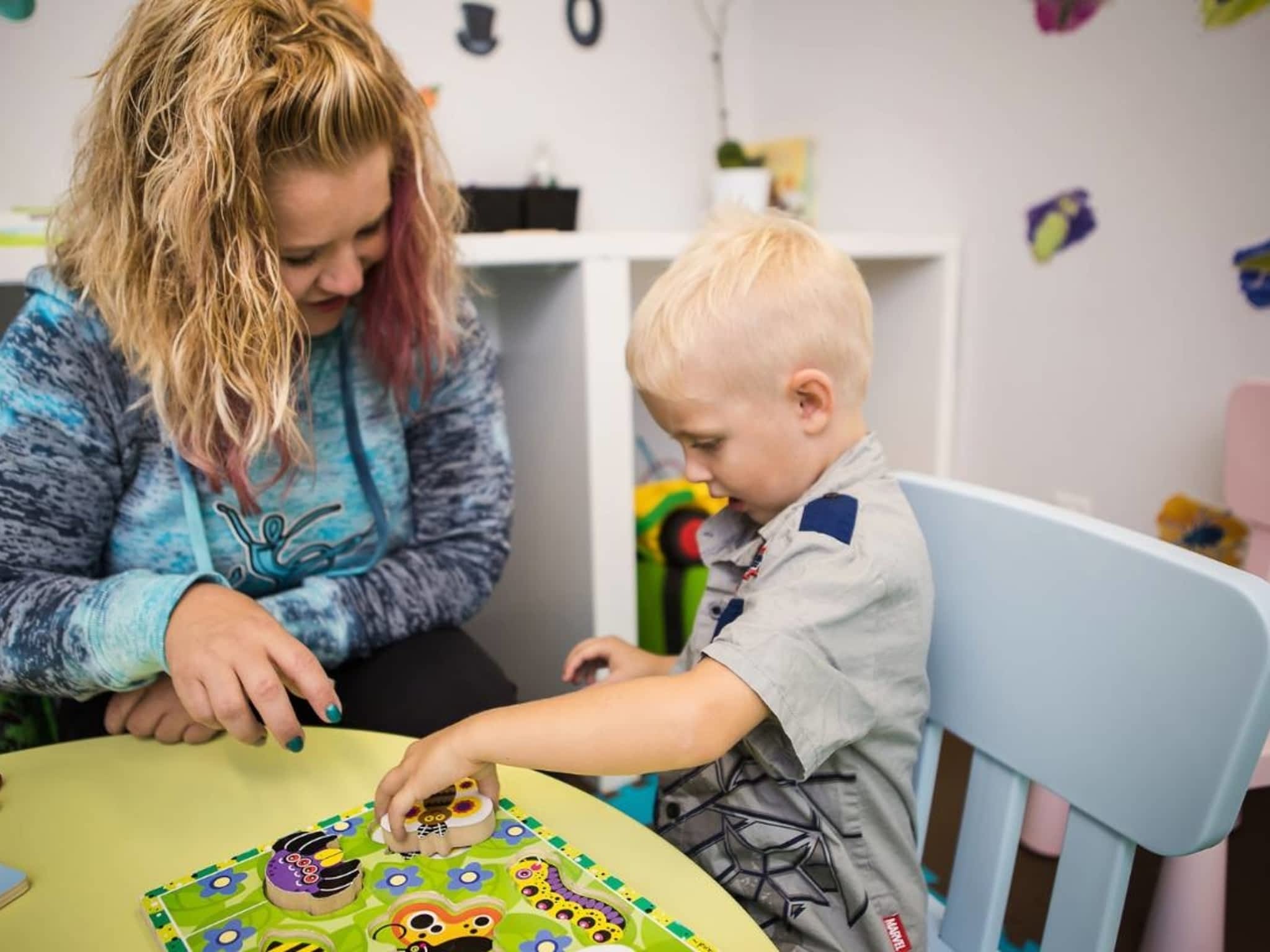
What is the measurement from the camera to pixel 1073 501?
154cm

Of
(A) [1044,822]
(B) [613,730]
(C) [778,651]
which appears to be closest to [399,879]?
(B) [613,730]

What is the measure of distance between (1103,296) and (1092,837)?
1085 mm

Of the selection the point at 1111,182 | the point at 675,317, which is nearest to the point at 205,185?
the point at 675,317

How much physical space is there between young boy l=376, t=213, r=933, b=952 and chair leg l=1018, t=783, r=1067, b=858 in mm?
598

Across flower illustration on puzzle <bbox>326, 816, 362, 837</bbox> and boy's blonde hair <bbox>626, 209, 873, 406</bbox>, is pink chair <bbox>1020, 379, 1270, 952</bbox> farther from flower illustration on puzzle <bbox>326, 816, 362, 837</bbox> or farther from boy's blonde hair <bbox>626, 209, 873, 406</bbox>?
flower illustration on puzzle <bbox>326, 816, 362, 837</bbox>

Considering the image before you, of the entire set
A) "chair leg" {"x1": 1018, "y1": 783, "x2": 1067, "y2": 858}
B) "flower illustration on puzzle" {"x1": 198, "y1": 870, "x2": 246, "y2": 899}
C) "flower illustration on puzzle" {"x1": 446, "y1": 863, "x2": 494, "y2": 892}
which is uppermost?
"flower illustration on puzzle" {"x1": 446, "y1": 863, "x2": 494, "y2": 892}

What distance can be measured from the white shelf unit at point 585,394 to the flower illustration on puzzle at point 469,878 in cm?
73

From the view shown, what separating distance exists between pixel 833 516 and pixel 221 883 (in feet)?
1.42

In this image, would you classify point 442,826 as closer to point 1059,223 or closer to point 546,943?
point 546,943

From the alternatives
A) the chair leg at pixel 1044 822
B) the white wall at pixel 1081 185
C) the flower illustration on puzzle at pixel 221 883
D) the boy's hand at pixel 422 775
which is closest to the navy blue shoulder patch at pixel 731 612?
the boy's hand at pixel 422 775

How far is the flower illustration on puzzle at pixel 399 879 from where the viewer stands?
493 millimetres

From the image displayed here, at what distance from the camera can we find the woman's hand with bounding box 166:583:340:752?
0.60 meters

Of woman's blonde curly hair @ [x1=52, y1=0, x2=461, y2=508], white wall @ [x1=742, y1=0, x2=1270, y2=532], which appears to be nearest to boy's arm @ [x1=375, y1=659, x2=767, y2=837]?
woman's blonde curly hair @ [x1=52, y1=0, x2=461, y2=508]

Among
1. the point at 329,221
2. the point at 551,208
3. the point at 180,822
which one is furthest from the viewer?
the point at 551,208
